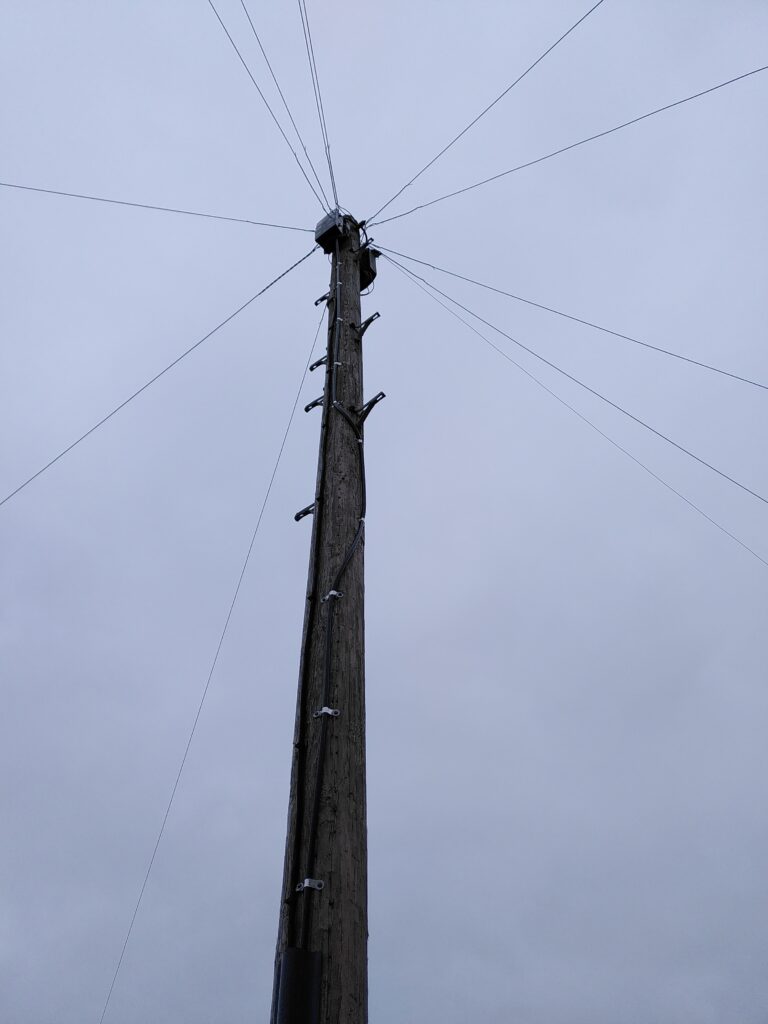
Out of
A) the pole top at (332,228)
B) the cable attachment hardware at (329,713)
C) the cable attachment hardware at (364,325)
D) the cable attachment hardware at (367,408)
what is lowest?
the cable attachment hardware at (329,713)

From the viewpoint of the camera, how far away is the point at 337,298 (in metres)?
4.81

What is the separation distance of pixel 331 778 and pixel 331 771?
26 millimetres

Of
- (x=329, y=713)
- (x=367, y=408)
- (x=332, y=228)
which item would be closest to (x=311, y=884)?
(x=329, y=713)

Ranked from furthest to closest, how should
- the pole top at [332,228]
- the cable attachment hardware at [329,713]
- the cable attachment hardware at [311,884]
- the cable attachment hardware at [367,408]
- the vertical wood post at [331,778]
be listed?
the pole top at [332,228]
the cable attachment hardware at [367,408]
the cable attachment hardware at [329,713]
the cable attachment hardware at [311,884]
the vertical wood post at [331,778]

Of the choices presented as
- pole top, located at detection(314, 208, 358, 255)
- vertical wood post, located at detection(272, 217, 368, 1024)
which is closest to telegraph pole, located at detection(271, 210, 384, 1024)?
vertical wood post, located at detection(272, 217, 368, 1024)

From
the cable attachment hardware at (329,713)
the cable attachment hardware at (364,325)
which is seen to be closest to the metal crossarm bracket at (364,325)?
the cable attachment hardware at (364,325)

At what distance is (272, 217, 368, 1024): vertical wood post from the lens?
2.37 metres

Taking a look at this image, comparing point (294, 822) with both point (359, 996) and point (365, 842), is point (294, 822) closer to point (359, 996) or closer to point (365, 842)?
point (365, 842)

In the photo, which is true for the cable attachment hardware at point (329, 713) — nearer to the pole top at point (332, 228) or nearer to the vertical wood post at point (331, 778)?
the vertical wood post at point (331, 778)

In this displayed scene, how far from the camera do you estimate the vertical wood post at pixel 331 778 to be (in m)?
2.37

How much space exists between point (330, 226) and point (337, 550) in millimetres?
2929

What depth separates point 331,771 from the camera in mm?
2789

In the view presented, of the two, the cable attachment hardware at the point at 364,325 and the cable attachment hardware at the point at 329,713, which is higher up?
the cable attachment hardware at the point at 364,325

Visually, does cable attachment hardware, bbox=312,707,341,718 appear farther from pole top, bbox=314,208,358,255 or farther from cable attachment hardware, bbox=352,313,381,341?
pole top, bbox=314,208,358,255
